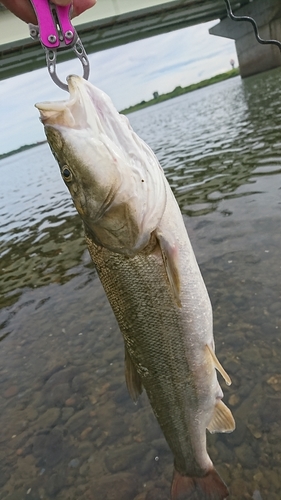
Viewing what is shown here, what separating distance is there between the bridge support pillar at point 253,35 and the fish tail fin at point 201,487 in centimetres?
4296

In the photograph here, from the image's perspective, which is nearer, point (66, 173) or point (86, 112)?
point (86, 112)

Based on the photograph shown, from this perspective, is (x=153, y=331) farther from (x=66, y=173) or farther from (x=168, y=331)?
(x=66, y=173)

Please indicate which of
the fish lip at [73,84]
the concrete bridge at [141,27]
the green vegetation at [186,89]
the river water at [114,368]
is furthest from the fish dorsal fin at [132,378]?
the green vegetation at [186,89]

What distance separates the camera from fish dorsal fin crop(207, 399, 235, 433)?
110 inches

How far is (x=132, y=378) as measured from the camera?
267 cm

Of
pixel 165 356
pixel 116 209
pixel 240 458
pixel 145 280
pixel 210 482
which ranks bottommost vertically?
pixel 240 458

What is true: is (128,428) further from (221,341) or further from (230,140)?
(230,140)

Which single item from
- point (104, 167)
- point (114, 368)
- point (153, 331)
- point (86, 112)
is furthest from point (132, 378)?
point (114, 368)

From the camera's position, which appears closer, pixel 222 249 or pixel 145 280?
pixel 145 280

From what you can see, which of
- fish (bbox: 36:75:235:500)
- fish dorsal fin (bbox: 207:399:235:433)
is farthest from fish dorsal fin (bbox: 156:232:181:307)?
fish dorsal fin (bbox: 207:399:235:433)

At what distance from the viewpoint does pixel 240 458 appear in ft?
10.1

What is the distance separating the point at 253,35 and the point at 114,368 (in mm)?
51847

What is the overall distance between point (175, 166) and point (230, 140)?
7.99ft

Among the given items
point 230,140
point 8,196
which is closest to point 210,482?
point 230,140
